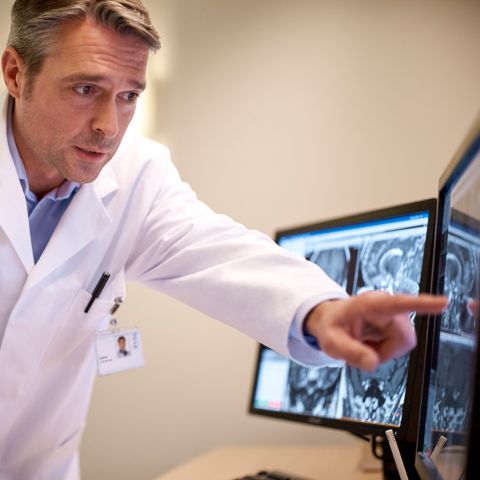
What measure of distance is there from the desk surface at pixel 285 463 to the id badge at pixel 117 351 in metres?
0.29

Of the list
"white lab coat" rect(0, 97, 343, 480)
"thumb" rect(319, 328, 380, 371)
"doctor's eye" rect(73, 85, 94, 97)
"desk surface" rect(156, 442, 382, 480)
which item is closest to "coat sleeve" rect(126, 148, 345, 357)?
"white lab coat" rect(0, 97, 343, 480)

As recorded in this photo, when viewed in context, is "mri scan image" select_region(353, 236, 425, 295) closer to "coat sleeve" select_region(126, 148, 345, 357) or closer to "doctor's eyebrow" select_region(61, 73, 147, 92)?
"coat sleeve" select_region(126, 148, 345, 357)

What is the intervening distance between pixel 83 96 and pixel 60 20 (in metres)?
0.14

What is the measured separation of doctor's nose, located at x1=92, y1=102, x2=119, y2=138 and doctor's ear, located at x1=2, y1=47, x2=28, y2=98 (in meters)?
0.17

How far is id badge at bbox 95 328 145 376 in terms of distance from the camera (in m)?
1.28

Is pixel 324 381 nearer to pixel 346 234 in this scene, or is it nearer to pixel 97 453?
pixel 346 234

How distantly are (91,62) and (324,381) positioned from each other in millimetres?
783

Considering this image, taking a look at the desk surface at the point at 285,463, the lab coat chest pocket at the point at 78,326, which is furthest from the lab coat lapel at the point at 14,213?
the desk surface at the point at 285,463

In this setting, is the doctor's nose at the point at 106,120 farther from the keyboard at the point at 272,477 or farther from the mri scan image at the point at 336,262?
the keyboard at the point at 272,477

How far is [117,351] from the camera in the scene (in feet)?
4.29

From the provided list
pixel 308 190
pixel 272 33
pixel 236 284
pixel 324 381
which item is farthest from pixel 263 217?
pixel 236 284

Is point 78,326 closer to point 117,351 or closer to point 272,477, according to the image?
point 117,351

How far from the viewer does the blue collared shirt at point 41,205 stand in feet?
3.97

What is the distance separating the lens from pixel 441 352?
872 mm
